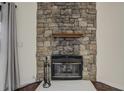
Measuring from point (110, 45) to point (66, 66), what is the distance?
120cm

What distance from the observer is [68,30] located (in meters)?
4.65

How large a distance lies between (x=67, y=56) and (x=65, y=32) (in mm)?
594

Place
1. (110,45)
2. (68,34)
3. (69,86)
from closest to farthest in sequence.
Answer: (69,86)
(68,34)
(110,45)

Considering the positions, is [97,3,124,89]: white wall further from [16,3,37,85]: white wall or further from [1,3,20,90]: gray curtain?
[1,3,20,90]: gray curtain

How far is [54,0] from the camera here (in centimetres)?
464

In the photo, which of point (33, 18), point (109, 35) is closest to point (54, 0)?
point (33, 18)

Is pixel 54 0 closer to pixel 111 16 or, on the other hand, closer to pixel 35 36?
pixel 35 36

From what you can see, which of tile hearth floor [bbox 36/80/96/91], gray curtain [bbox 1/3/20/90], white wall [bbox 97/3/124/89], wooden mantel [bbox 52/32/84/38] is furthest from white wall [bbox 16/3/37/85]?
white wall [bbox 97/3/124/89]

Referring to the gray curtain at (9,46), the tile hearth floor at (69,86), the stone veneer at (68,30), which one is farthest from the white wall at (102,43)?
the tile hearth floor at (69,86)

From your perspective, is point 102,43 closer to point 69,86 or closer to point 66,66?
point 66,66

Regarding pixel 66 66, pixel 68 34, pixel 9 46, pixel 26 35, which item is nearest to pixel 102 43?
pixel 68 34

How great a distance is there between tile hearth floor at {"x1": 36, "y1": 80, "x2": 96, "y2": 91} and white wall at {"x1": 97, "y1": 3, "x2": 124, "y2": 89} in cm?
58

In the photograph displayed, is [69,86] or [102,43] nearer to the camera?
[69,86]

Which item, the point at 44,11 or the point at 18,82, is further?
the point at 44,11
